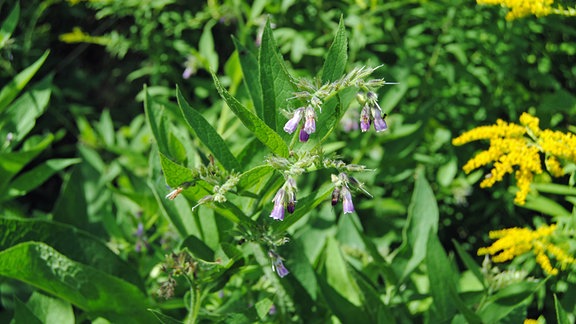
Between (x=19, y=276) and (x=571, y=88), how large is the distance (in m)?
2.74

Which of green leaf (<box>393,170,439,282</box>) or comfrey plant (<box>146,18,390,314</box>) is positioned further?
green leaf (<box>393,170,439,282</box>)

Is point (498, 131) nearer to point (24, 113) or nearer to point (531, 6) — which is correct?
point (531, 6)

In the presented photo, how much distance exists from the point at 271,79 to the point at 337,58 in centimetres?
19

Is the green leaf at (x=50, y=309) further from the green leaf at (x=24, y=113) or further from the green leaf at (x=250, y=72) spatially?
the green leaf at (x=250, y=72)

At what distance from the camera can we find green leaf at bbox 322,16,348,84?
172cm

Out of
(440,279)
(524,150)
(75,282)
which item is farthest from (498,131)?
(75,282)

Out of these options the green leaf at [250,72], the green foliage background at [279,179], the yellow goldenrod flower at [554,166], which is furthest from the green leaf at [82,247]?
the yellow goldenrod flower at [554,166]

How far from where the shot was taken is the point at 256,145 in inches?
78.7

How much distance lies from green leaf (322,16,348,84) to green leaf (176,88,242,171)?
0.34 metres

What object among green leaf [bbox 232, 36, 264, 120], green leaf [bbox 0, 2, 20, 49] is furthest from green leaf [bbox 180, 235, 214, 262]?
green leaf [bbox 0, 2, 20, 49]

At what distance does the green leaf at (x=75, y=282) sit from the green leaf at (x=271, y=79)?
2.94 ft

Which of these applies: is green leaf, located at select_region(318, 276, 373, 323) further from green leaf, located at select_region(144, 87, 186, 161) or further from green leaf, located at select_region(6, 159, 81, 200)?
green leaf, located at select_region(6, 159, 81, 200)

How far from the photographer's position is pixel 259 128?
1636mm

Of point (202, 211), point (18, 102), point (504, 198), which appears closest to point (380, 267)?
point (202, 211)
